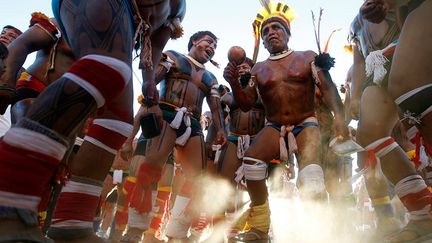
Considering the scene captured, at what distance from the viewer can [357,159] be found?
6457 mm

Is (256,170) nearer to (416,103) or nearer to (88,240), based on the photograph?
(416,103)

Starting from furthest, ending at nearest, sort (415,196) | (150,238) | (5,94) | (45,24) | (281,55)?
(150,238) → (281,55) → (45,24) → (415,196) → (5,94)

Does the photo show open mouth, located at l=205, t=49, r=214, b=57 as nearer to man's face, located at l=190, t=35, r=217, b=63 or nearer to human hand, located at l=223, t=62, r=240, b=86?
man's face, located at l=190, t=35, r=217, b=63

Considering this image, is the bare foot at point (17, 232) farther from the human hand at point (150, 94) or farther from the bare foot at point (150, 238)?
the bare foot at point (150, 238)

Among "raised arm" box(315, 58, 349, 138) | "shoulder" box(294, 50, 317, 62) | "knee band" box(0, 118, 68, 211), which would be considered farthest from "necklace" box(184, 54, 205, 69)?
"knee band" box(0, 118, 68, 211)

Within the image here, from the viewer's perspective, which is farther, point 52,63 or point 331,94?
point 331,94

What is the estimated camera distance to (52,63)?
325cm

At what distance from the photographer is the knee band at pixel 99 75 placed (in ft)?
5.04

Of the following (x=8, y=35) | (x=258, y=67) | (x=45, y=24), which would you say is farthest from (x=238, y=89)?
(x=8, y=35)

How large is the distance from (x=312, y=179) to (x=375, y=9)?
5.93 feet

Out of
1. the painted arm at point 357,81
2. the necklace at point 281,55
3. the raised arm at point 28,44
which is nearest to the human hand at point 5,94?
the raised arm at point 28,44

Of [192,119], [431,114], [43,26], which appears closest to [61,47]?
[43,26]

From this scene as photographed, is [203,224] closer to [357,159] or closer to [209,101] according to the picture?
[209,101]

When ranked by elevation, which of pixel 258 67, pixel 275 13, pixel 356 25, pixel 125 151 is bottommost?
pixel 125 151
